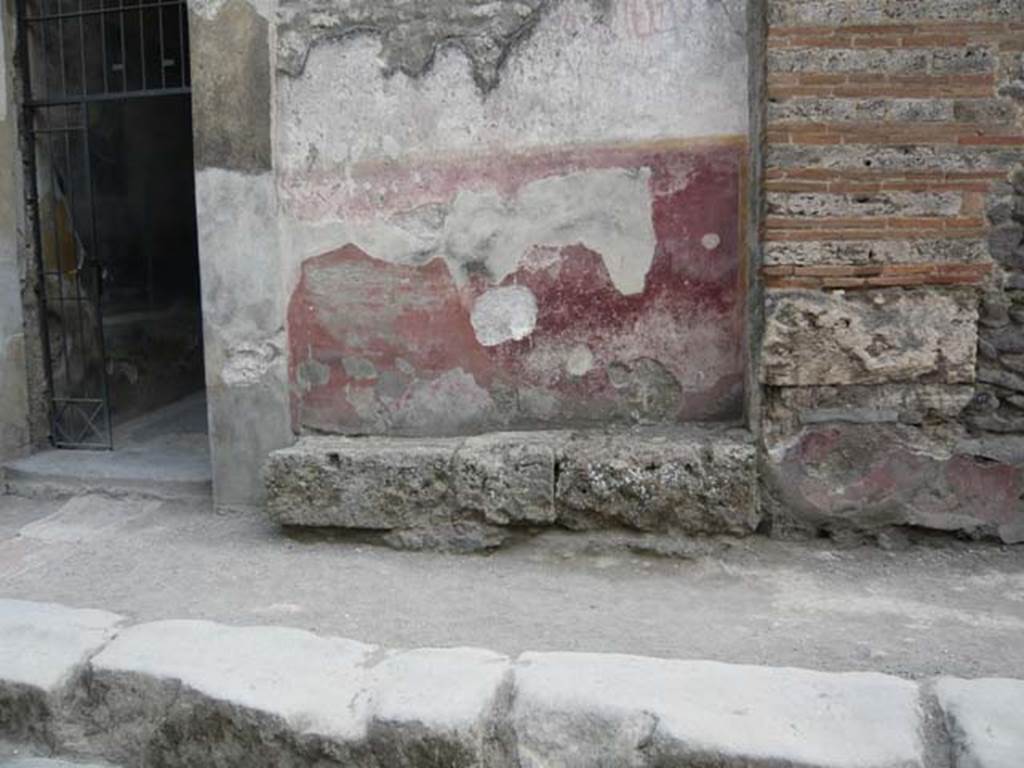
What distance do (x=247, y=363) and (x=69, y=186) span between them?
1.95m

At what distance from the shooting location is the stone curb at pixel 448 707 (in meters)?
2.12

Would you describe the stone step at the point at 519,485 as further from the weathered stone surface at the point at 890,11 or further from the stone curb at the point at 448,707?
the weathered stone surface at the point at 890,11

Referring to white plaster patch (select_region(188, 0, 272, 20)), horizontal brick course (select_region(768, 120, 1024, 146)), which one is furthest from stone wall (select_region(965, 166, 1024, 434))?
white plaster patch (select_region(188, 0, 272, 20))

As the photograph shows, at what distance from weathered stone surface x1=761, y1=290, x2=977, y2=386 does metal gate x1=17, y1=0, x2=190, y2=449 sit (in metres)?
3.27

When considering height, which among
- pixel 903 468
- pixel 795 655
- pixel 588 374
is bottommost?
pixel 795 655

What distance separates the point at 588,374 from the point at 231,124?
1844mm

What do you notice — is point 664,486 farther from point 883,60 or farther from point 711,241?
point 883,60

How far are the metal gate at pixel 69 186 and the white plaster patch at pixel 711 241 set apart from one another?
111 inches

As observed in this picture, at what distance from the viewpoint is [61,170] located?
16.5 ft

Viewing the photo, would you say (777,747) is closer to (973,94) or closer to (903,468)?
(903,468)

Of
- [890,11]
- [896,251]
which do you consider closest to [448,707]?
[896,251]

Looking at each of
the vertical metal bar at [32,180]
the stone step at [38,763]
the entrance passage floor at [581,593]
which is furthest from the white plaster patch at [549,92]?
the stone step at [38,763]

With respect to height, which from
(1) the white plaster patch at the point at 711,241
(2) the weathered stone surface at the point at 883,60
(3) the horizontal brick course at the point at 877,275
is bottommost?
(3) the horizontal brick course at the point at 877,275

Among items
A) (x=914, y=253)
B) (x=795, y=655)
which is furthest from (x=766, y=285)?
(x=795, y=655)
